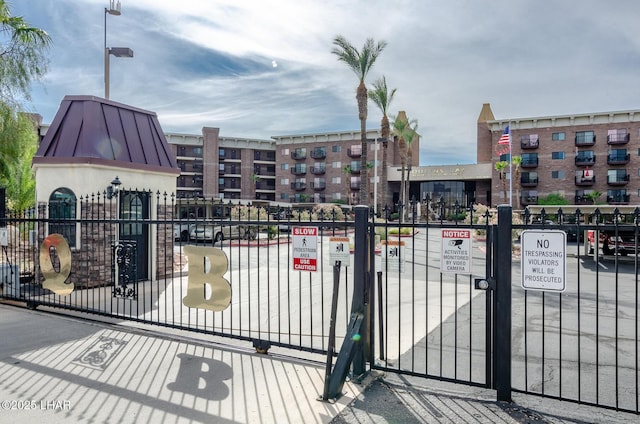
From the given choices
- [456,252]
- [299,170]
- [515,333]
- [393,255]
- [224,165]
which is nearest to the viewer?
[456,252]

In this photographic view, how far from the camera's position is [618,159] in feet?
171

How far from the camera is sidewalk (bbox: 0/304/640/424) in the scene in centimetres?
387

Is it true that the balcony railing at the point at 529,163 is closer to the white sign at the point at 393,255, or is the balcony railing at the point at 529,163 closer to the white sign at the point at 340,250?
the white sign at the point at 393,255

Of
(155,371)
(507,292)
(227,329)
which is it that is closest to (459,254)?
(507,292)

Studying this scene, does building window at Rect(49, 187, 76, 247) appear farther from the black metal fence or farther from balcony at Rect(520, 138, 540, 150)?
balcony at Rect(520, 138, 540, 150)

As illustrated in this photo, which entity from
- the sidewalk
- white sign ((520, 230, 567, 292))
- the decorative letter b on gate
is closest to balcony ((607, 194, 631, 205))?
white sign ((520, 230, 567, 292))

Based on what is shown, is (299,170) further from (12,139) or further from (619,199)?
(12,139)

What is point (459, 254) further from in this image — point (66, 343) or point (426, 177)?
point (426, 177)

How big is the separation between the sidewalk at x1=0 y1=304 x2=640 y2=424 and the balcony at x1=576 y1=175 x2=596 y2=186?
5904cm

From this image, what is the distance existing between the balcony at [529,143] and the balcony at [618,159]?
8.52m

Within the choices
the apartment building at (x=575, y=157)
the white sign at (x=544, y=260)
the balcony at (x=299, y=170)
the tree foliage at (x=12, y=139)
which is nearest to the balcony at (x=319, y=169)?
the balcony at (x=299, y=170)

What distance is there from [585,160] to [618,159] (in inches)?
140

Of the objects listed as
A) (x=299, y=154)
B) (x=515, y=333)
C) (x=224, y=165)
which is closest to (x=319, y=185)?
(x=299, y=154)

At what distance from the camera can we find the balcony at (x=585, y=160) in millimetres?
53219
